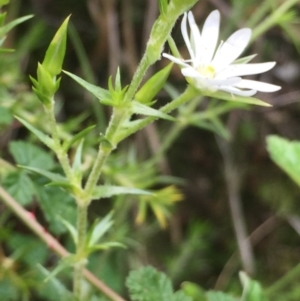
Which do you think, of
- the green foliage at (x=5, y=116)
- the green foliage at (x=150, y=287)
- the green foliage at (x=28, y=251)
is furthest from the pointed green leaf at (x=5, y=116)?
the green foliage at (x=150, y=287)

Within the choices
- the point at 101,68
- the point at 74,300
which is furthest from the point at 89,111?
the point at 74,300

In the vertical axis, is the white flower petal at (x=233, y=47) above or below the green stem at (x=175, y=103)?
above

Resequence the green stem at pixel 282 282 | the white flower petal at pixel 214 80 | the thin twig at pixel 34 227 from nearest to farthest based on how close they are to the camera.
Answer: the white flower petal at pixel 214 80
the thin twig at pixel 34 227
the green stem at pixel 282 282

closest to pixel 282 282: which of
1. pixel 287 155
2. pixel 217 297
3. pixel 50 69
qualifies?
pixel 287 155

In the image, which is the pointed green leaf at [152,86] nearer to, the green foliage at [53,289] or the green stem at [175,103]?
the green stem at [175,103]

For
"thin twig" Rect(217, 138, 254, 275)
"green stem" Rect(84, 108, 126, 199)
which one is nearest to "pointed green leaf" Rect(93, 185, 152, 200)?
"green stem" Rect(84, 108, 126, 199)

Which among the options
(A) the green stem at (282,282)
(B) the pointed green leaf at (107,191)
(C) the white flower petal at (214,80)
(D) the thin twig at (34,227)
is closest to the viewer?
(C) the white flower petal at (214,80)

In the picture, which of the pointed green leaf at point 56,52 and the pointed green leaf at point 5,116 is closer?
the pointed green leaf at point 56,52

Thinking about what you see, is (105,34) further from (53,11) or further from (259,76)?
(259,76)

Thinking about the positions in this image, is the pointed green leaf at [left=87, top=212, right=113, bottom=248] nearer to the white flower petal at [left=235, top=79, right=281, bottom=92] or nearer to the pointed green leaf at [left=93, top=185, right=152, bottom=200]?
the pointed green leaf at [left=93, top=185, right=152, bottom=200]
